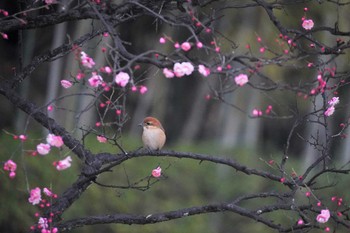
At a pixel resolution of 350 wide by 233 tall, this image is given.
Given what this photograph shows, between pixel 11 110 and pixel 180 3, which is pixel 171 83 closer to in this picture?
pixel 11 110

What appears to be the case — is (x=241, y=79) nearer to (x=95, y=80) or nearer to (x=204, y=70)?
(x=204, y=70)

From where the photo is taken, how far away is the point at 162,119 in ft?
100.0

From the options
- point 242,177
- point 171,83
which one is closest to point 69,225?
point 242,177

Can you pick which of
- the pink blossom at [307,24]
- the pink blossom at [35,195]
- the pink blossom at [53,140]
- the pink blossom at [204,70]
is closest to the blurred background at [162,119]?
the pink blossom at [35,195]

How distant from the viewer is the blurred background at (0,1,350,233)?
41.3 feet

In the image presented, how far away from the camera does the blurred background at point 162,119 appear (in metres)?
12.6

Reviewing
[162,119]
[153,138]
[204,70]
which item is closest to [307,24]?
[204,70]

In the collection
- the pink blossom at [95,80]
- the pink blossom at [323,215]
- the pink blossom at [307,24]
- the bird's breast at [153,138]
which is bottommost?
the pink blossom at [323,215]

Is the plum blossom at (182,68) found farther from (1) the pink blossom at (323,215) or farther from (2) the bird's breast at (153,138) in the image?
(2) the bird's breast at (153,138)

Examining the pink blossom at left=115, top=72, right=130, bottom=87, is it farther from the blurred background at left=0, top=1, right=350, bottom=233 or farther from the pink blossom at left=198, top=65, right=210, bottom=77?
the blurred background at left=0, top=1, right=350, bottom=233

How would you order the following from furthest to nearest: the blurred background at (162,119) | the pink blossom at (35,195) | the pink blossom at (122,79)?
1. the blurred background at (162,119)
2. the pink blossom at (35,195)
3. the pink blossom at (122,79)

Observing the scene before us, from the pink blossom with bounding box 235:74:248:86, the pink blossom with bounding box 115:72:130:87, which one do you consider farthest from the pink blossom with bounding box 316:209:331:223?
the pink blossom with bounding box 115:72:130:87

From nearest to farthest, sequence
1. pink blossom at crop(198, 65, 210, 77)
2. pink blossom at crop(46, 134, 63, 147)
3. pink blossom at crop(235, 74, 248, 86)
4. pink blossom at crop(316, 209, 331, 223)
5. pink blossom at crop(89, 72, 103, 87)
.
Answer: pink blossom at crop(198, 65, 210, 77) < pink blossom at crop(235, 74, 248, 86) < pink blossom at crop(46, 134, 63, 147) < pink blossom at crop(89, 72, 103, 87) < pink blossom at crop(316, 209, 331, 223)

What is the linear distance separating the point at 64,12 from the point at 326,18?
1664 centimetres
